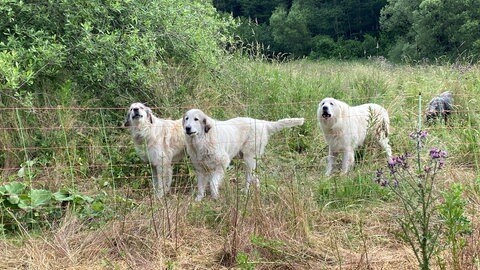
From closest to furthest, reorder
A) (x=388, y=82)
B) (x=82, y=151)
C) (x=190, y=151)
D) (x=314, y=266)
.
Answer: (x=314, y=266)
(x=190, y=151)
(x=82, y=151)
(x=388, y=82)

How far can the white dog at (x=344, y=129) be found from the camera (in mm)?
6312

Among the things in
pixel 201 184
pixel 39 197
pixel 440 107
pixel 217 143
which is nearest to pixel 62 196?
pixel 39 197

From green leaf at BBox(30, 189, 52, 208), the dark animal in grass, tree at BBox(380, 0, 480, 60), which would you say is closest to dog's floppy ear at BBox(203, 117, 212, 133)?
green leaf at BBox(30, 189, 52, 208)

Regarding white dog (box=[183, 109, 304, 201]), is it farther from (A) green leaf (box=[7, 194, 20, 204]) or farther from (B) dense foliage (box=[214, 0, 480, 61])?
(B) dense foliage (box=[214, 0, 480, 61])

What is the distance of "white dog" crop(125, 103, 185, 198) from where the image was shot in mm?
5973

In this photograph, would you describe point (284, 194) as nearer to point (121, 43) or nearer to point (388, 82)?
point (121, 43)

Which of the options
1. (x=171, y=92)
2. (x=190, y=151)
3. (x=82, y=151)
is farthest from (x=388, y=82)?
(x=82, y=151)

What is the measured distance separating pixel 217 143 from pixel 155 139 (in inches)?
30.9

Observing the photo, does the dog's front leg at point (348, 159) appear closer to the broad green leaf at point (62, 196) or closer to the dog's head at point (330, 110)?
the dog's head at point (330, 110)

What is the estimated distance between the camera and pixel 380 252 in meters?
3.94

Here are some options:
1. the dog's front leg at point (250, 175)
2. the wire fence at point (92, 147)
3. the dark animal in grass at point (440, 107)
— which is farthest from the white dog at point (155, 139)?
the dark animal in grass at point (440, 107)

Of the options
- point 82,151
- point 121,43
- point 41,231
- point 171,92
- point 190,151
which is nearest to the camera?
point 41,231

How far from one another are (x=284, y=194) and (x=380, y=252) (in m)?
0.89

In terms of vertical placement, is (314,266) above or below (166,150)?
below
